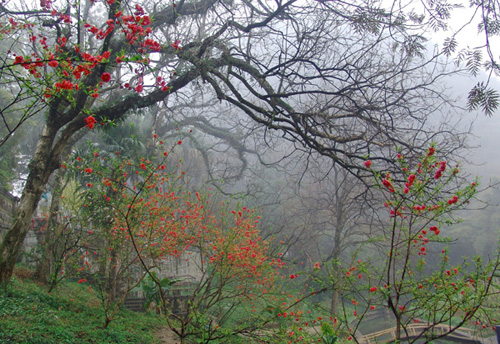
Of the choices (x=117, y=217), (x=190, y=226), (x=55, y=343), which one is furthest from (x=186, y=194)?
(x=55, y=343)

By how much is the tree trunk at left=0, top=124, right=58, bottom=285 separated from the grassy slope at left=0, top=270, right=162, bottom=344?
0.42 meters

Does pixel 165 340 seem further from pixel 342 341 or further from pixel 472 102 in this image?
pixel 472 102

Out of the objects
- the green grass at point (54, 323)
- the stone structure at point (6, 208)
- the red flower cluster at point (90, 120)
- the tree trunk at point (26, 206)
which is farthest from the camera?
the stone structure at point (6, 208)

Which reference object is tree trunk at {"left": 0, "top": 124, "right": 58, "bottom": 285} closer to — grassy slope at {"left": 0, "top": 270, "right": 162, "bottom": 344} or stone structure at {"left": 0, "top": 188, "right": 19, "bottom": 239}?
grassy slope at {"left": 0, "top": 270, "right": 162, "bottom": 344}

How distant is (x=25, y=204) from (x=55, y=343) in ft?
8.59

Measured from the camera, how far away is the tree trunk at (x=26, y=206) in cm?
567

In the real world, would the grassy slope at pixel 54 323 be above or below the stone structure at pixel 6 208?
below

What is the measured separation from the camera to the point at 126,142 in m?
13.2

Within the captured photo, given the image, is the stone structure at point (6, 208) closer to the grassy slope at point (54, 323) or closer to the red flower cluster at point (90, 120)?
the grassy slope at point (54, 323)

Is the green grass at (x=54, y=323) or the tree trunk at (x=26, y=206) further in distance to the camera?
the tree trunk at (x=26, y=206)

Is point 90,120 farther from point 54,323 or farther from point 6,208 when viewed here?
point 6,208

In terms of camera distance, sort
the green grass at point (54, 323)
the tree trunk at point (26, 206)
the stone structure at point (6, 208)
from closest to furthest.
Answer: the green grass at point (54, 323) → the tree trunk at point (26, 206) → the stone structure at point (6, 208)

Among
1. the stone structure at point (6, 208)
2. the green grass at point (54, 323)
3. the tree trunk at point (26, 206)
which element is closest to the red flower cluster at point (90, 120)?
the green grass at point (54, 323)

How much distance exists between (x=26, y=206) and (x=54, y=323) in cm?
195
